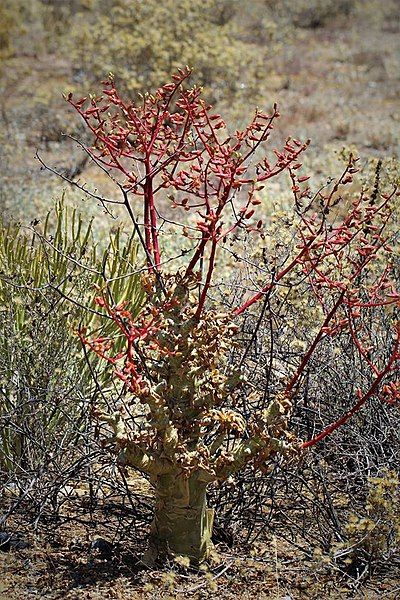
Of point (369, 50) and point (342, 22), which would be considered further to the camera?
point (342, 22)

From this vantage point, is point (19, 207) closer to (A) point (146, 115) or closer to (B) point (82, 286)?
(B) point (82, 286)

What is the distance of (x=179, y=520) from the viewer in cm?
290

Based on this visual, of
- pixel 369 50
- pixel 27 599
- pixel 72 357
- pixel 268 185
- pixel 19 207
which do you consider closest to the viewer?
pixel 27 599

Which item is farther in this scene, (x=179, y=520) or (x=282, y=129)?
(x=282, y=129)

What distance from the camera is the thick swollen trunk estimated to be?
9.34 ft

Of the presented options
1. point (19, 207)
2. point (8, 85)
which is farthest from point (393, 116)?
point (19, 207)

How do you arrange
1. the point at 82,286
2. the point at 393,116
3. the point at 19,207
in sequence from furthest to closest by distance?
the point at 393,116, the point at 19,207, the point at 82,286

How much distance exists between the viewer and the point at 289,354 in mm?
3627

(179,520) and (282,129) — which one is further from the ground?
(282,129)

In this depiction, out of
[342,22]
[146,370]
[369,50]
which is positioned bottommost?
[146,370]

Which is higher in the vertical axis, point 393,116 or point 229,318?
point 393,116

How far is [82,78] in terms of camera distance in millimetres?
13078

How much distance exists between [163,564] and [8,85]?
40.8 ft

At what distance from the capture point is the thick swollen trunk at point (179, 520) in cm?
285
